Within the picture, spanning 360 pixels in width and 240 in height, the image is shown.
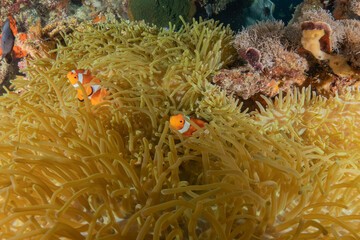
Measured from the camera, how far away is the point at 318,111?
1658 millimetres

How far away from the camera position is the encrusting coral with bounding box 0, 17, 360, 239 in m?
0.97

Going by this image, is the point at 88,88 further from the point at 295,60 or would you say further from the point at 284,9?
the point at 284,9

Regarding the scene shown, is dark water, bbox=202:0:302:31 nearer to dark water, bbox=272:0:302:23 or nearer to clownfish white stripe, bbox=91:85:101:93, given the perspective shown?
dark water, bbox=272:0:302:23

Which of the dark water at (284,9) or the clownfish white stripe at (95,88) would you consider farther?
the dark water at (284,9)

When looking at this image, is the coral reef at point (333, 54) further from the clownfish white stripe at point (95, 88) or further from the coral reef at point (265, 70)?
the clownfish white stripe at point (95, 88)

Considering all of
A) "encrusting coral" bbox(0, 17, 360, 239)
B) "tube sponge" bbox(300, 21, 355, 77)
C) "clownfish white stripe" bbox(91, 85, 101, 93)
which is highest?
"tube sponge" bbox(300, 21, 355, 77)

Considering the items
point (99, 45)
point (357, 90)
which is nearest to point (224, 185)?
point (357, 90)

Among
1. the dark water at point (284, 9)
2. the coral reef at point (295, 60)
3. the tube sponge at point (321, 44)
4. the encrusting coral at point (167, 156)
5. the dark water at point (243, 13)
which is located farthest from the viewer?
the dark water at point (284, 9)

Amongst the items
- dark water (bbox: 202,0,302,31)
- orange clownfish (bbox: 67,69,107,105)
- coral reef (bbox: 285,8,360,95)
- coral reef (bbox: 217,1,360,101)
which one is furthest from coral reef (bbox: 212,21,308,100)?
dark water (bbox: 202,0,302,31)

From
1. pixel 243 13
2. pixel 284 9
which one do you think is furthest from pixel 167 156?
pixel 284 9

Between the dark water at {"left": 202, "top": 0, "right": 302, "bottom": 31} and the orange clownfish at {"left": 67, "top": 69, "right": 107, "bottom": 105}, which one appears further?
the dark water at {"left": 202, "top": 0, "right": 302, "bottom": 31}

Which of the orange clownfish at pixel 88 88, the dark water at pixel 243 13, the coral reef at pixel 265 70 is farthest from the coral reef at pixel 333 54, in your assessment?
the dark water at pixel 243 13

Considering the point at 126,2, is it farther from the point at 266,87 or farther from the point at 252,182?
the point at 252,182

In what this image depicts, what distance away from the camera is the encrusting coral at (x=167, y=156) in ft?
3.19
